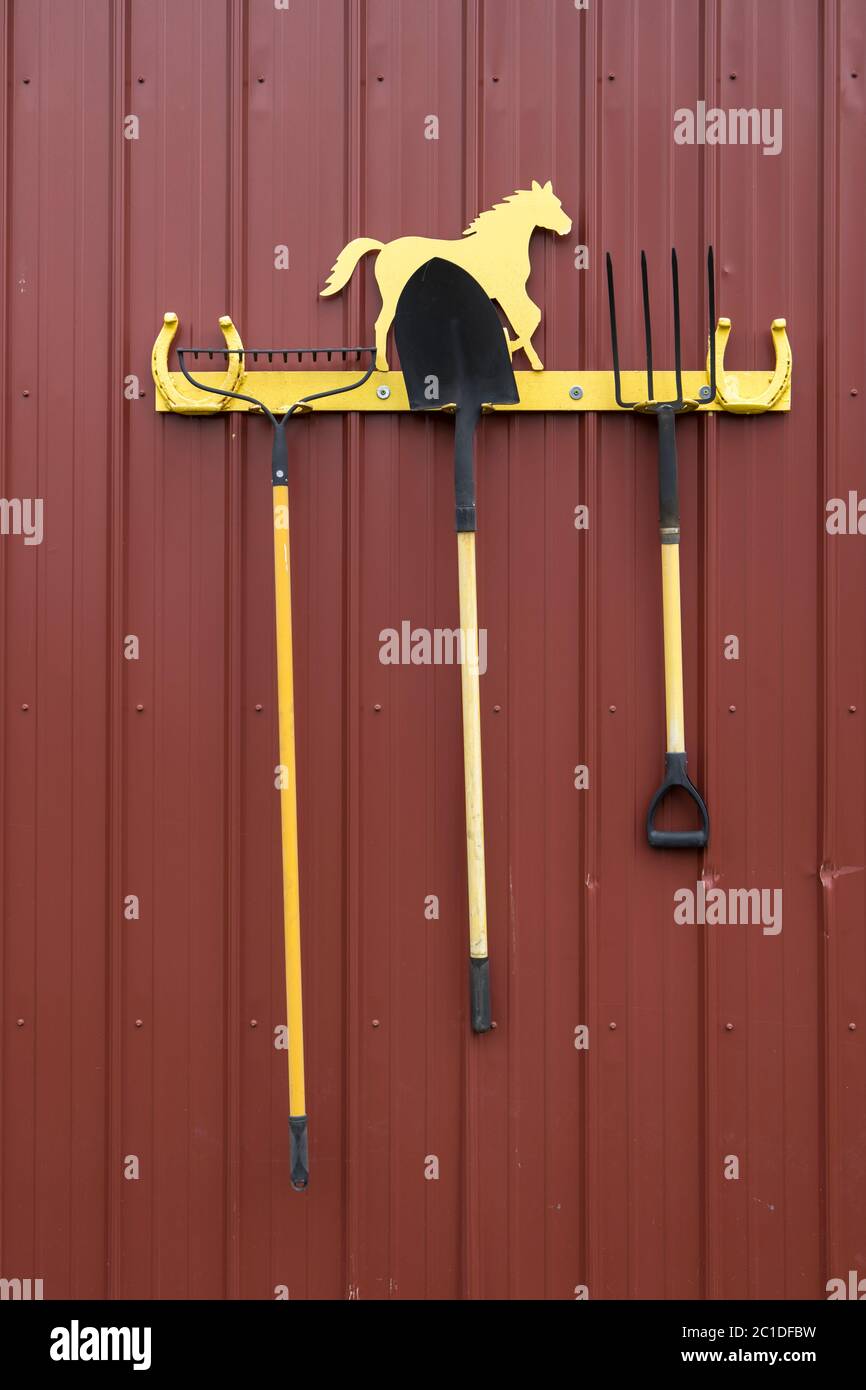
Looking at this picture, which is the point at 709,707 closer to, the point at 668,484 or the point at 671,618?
the point at 671,618

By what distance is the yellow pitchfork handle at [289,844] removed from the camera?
5.89 feet

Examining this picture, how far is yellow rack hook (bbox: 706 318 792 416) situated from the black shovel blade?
49 cm

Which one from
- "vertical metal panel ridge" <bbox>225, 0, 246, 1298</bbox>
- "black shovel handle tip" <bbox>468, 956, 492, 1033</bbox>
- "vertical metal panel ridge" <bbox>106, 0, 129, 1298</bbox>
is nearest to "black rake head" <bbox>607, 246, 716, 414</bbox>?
"vertical metal panel ridge" <bbox>225, 0, 246, 1298</bbox>

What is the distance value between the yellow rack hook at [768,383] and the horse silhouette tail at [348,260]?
817 mm

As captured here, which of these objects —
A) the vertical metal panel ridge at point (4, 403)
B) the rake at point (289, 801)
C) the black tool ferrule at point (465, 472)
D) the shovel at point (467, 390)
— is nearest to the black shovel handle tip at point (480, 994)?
the shovel at point (467, 390)

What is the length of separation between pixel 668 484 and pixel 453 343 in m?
0.58

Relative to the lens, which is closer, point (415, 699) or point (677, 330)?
point (677, 330)

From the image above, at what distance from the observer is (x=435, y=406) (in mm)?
1881

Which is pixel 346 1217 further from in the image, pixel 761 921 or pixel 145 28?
pixel 145 28

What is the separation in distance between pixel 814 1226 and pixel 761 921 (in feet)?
2.37

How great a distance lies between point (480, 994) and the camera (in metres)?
1.85

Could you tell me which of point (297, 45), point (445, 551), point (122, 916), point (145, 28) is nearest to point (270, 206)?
point (297, 45)

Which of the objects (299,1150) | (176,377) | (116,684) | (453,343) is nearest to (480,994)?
(299,1150)

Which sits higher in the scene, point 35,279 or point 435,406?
point 35,279
